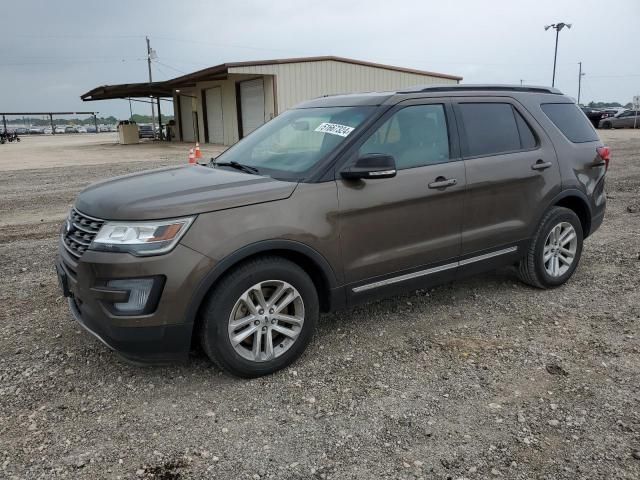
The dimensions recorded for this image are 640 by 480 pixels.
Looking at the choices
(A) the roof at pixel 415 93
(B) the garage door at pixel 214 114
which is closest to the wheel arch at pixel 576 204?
(A) the roof at pixel 415 93

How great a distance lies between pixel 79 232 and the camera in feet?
11.1

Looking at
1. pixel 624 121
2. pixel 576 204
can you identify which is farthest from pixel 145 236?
pixel 624 121

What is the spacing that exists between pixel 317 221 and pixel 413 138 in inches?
43.6

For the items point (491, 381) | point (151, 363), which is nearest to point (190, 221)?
point (151, 363)

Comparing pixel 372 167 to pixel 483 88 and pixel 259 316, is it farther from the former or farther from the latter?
pixel 483 88

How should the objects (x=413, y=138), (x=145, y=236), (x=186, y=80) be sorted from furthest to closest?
1. (x=186, y=80)
2. (x=413, y=138)
3. (x=145, y=236)

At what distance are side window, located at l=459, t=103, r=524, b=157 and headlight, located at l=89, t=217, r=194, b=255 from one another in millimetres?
2391

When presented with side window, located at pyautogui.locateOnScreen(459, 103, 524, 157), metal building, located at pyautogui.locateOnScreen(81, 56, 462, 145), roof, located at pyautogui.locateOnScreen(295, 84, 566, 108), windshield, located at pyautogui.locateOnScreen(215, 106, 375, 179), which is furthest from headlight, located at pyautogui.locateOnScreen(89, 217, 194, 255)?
metal building, located at pyautogui.locateOnScreen(81, 56, 462, 145)

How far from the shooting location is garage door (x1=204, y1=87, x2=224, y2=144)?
1277 inches

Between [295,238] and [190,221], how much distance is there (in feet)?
2.18

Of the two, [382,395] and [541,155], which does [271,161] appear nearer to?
[382,395]

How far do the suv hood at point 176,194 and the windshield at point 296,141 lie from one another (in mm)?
253

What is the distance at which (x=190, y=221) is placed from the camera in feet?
10.2

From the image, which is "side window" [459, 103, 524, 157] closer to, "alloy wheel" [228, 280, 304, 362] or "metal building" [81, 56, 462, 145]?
"alloy wheel" [228, 280, 304, 362]
